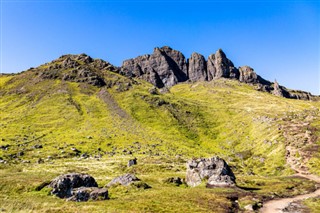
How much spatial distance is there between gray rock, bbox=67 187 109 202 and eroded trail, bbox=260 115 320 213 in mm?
28412

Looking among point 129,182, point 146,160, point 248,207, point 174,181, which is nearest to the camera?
point 248,207

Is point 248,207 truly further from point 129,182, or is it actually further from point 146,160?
point 146,160

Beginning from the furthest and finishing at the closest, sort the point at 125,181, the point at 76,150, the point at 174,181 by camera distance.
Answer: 1. the point at 76,150
2. the point at 174,181
3. the point at 125,181

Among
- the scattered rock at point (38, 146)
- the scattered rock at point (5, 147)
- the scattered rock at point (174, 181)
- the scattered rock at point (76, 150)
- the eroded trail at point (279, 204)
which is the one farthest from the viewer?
the scattered rock at point (38, 146)

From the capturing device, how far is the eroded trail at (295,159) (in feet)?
170

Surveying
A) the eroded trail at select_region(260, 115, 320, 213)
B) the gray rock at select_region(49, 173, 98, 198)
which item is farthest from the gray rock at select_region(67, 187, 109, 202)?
the eroded trail at select_region(260, 115, 320, 213)

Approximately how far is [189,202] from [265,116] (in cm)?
16392

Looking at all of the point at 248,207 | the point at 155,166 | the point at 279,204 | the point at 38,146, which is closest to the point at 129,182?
the point at 248,207

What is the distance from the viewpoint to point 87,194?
49.0 meters

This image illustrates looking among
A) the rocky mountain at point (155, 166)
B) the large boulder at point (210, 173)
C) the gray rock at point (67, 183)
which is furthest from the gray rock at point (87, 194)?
the large boulder at point (210, 173)

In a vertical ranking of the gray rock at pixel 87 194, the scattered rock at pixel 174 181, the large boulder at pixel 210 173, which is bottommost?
the scattered rock at pixel 174 181

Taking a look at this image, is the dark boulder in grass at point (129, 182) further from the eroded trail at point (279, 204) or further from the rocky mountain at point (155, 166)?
the eroded trail at point (279, 204)

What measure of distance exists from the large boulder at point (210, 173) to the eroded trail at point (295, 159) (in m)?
15.5

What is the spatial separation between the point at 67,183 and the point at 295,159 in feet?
306
